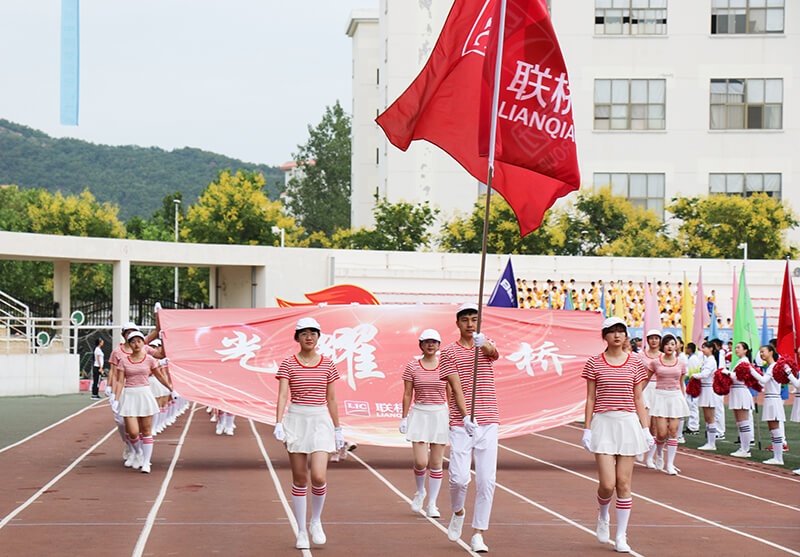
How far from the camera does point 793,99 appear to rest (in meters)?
54.2

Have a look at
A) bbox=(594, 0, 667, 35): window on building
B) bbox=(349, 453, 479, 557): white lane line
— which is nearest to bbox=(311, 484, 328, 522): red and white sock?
bbox=(349, 453, 479, 557): white lane line

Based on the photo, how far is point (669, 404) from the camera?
668 inches

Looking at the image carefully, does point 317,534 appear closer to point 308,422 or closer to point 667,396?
point 308,422

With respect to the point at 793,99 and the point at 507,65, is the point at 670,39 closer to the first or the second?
the point at 793,99

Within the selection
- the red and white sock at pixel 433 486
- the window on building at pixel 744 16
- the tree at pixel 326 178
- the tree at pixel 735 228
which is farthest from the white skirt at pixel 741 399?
the tree at pixel 326 178

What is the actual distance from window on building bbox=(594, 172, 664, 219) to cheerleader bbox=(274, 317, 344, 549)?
45.6 m

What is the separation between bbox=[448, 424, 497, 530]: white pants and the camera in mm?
9961

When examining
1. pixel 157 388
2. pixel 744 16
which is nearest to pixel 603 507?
pixel 157 388

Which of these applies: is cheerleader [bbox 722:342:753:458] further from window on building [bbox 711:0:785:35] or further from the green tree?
window on building [bbox 711:0:785:35]

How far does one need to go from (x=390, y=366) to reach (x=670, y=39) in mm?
40700

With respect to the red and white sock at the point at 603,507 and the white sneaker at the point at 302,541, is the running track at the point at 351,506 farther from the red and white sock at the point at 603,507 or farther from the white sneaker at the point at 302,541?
the red and white sock at the point at 603,507

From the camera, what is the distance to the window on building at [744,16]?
54625 millimetres

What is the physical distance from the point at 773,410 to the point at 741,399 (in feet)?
3.79

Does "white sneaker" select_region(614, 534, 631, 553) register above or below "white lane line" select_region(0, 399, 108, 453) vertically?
above
